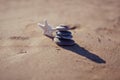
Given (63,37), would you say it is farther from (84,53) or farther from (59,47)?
(84,53)

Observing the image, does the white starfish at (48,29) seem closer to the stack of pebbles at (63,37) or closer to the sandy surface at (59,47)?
the sandy surface at (59,47)

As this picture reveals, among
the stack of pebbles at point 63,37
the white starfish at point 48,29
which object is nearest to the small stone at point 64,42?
the stack of pebbles at point 63,37

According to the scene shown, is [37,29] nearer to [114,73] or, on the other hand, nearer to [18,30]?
[18,30]

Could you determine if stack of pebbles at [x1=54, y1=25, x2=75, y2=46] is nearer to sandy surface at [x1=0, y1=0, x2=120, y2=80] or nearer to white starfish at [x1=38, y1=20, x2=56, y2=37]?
sandy surface at [x1=0, y1=0, x2=120, y2=80]

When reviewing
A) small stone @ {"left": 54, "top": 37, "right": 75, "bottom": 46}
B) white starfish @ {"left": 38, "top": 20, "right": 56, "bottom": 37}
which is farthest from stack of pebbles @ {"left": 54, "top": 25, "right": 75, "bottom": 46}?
white starfish @ {"left": 38, "top": 20, "right": 56, "bottom": 37}

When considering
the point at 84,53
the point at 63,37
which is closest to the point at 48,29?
the point at 63,37
